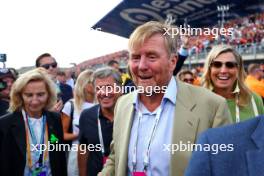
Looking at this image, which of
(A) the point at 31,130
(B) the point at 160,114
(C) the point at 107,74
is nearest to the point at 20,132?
(A) the point at 31,130

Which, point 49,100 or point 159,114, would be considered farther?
point 49,100

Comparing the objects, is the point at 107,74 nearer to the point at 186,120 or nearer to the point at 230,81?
the point at 230,81

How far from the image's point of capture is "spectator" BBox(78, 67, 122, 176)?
10.7 ft

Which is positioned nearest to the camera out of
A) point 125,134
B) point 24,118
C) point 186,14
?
point 125,134

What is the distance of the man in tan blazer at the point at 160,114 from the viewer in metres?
2.13

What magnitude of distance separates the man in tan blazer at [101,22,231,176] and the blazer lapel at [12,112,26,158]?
1.15 metres

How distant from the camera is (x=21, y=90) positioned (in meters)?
3.28

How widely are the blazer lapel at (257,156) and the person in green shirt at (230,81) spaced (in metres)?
1.98

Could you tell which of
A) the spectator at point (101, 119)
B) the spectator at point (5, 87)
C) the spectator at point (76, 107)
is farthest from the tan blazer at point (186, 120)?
the spectator at point (5, 87)

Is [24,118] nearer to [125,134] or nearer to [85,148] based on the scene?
[85,148]

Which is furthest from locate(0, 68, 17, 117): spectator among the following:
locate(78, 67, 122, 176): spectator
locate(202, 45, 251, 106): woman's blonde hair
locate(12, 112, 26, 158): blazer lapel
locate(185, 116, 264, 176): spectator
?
locate(185, 116, 264, 176): spectator

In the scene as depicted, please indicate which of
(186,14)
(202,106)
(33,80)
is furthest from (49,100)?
(186,14)

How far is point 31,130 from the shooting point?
3246mm

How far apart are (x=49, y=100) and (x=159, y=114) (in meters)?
1.58
